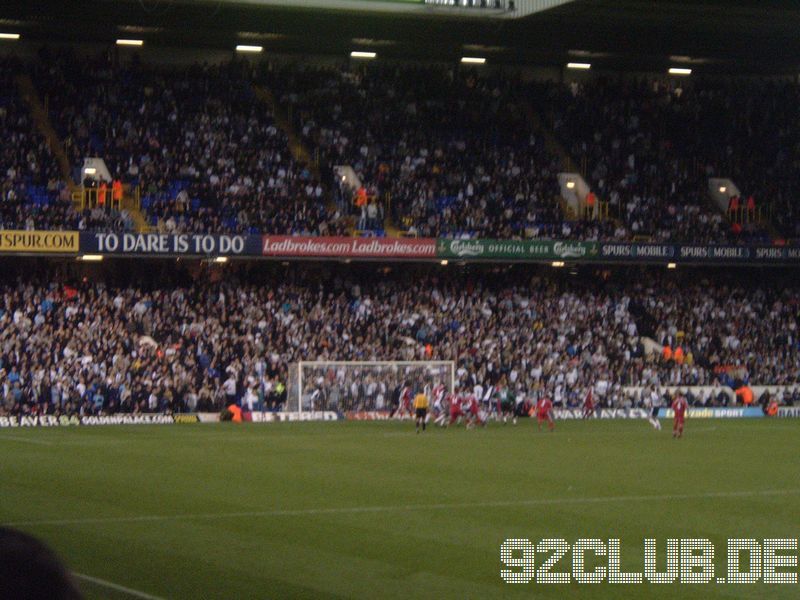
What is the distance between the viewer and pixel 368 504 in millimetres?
19672

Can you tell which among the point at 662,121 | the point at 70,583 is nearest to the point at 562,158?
the point at 662,121

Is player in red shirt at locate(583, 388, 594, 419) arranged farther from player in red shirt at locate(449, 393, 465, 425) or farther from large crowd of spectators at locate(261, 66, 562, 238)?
large crowd of spectators at locate(261, 66, 562, 238)

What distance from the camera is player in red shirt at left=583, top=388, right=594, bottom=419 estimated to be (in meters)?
47.3

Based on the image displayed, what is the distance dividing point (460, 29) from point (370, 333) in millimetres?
12604

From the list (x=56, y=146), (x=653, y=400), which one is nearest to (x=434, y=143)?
(x=653, y=400)

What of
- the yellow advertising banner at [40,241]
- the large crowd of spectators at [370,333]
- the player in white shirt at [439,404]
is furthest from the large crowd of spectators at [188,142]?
the player in white shirt at [439,404]

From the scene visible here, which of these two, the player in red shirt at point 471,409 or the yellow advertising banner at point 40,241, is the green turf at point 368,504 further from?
the yellow advertising banner at point 40,241

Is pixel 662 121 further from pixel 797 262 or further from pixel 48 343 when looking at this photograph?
pixel 48 343

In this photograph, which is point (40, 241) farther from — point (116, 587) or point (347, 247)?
point (116, 587)

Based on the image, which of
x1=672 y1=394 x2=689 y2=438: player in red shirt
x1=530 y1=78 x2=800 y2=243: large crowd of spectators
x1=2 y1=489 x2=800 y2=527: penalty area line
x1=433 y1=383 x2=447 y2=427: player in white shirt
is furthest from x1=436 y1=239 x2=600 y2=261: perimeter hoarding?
x1=2 y1=489 x2=800 y2=527: penalty area line

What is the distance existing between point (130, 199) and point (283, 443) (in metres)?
17.9

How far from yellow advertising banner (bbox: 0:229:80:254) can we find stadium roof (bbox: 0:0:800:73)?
Answer: 8.26m

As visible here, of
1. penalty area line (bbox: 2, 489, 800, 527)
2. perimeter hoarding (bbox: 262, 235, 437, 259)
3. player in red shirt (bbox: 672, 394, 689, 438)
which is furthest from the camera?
perimeter hoarding (bbox: 262, 235, 437, 259)

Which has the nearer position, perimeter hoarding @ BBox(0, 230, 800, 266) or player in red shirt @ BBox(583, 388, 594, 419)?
perimeter hoarding @ BBox(0, 230, 800, 266)
